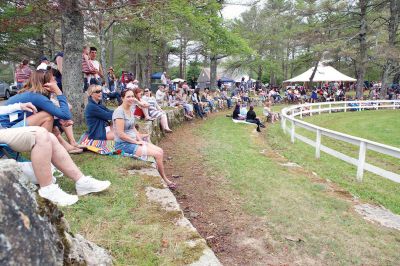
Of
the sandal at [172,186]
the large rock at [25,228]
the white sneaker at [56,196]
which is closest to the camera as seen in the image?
the large rock at [25,228]

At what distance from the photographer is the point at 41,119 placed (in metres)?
4.10

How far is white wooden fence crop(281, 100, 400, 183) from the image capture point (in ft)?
19.2


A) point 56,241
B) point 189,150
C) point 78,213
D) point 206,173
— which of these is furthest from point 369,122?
point 56,241

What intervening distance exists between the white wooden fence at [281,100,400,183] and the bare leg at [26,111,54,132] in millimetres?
5242

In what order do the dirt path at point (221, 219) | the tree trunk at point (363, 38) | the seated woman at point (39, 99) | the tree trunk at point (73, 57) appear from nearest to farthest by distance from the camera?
1. the dirt path at point (221, 219)
2. the seated woman at point (39, 99)
3. the tree trunk at point (73, 57)
4. the tree trunk at point (363, 38)

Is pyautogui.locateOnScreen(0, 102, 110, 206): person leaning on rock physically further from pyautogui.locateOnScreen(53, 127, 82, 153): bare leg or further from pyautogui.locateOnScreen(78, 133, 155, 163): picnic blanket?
pyautogui.locateOnScreen(78, 133, 155, 163): picnic blanket

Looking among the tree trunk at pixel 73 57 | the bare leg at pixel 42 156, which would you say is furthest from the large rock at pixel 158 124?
the bare leg at pixel 42 156

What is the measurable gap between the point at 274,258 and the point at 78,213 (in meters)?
2.04

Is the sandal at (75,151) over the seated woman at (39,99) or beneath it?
beneath

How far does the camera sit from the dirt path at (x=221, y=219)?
3500 millimetres

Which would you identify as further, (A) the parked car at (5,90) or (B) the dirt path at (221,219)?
(A) the parked car at (5,90)

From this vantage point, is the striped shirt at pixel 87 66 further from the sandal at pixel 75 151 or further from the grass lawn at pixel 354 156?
the grass lawn at pixel 354 156

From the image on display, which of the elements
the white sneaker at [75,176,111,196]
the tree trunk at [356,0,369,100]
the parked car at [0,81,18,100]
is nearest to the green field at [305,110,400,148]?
the tree trunk at [356,0,369,100]

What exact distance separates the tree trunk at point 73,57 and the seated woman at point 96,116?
2008 millimetres
